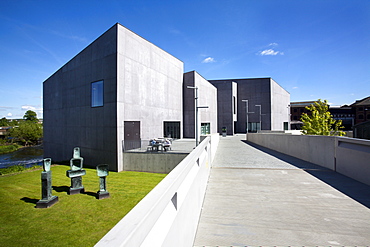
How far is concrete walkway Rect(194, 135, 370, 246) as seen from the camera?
128 inches

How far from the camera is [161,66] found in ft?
88.8

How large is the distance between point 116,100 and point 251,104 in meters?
39.1

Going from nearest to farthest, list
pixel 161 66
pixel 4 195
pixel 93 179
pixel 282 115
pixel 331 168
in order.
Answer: pixel 331 168, pixel 4 195, pixel 93 179, pixel 161 66, pixel 282 115

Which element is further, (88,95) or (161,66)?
(161,66)

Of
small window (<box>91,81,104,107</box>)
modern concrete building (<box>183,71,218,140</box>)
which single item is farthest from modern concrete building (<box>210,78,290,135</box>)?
small window (<box>91,81,104,107</box>)

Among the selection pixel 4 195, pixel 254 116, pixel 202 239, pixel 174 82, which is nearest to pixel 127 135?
pixel 4 195

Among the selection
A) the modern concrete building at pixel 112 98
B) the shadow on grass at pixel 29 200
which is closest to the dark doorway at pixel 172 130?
the modern concrete building at pixel 112 98

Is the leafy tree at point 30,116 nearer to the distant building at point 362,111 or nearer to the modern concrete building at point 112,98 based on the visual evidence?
the modern concrete building at point 112,98

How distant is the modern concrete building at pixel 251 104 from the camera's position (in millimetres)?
46562

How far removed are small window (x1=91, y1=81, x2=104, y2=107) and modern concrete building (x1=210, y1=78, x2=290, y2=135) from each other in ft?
100

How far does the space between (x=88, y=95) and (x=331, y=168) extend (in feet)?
75.1

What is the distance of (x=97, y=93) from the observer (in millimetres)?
21469

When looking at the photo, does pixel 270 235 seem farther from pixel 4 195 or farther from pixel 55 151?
pixel 55 151

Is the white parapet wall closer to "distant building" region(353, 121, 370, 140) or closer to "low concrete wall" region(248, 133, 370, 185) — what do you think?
"low concrete wall" region(248, 133, 370, 185)
